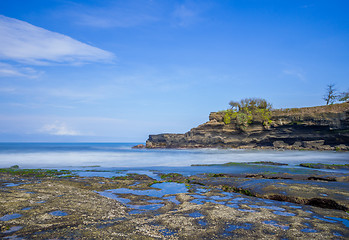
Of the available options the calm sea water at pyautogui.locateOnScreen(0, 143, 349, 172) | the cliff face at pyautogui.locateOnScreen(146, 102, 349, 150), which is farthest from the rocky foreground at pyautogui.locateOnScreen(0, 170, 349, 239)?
the cliff face at pyautogui.locateOnScreen(146, 102, 349, 150)

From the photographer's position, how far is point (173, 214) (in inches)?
253

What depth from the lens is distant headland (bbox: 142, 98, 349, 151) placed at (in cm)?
4700

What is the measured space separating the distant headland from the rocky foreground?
151 feet

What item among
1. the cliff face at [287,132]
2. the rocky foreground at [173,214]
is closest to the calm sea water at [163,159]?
the cliff face at [287,132]

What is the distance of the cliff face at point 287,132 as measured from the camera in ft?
153

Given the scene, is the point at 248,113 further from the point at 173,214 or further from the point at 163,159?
the point at 173,214

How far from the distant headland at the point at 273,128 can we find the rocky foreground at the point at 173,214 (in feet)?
151

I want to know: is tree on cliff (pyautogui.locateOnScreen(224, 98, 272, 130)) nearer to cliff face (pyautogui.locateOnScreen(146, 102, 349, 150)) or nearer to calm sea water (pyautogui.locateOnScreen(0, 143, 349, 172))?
cliff face (pyautogui.locateOnScreen(146, 102, 349, 150))

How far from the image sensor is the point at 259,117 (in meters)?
55.1

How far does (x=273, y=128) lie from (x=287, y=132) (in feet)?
10.6

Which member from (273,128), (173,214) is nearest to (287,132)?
(273,128)

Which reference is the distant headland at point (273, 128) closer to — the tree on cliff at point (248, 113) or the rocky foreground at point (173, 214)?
the tree on cliff at point (248, 113)

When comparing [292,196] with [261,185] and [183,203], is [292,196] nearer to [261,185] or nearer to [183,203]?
[261,185]

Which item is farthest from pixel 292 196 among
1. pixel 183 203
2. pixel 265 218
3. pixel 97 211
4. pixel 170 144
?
pixel 170 144
